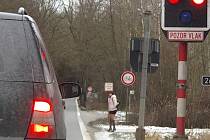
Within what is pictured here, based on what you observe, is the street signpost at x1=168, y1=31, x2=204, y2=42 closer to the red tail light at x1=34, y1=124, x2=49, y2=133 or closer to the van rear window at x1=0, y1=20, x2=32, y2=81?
the van rear window at x1=0, y1=20, x2=32, y2=81

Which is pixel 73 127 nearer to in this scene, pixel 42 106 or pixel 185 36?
pixel 185 36

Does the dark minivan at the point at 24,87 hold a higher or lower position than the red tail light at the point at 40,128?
higher

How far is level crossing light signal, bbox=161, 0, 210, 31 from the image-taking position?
333 inches

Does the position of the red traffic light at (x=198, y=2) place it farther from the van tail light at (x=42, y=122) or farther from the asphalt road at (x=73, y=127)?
the asphalt road at (x=73, y=127)

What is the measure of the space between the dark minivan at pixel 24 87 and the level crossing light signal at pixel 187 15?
418 centimetres

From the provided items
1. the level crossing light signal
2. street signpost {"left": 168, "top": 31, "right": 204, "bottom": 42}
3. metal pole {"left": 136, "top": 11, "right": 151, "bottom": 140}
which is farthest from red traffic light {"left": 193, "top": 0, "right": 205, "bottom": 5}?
metal pole {"left": 136, "top": 11, "right": 151, "bottom": 140}

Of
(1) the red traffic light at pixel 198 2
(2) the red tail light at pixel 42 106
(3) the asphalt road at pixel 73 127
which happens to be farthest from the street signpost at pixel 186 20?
(3) the asphalt road at pixel 73 127

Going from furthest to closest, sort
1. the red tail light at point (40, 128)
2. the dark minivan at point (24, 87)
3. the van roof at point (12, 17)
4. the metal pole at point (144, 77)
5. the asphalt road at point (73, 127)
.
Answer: the asphalt road at point (73, 127), the metal pole at point (144, 77), the van roof at point (12, 17), the red tail light at point (40, 128), the dark minivan at point (24, 87)

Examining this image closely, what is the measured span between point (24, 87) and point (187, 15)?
15.1 ft

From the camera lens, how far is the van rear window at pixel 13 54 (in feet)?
14.1

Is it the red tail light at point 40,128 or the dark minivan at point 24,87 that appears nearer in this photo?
the dark minivan at point 24,87

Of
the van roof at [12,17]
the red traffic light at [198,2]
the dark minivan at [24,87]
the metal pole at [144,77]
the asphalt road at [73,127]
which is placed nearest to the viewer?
the dark minivan at [24,87]

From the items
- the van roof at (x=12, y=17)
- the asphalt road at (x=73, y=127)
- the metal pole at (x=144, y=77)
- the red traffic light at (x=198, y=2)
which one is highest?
the red traffic light at (x=198, y=2)

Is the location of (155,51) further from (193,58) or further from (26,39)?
(193,58)
